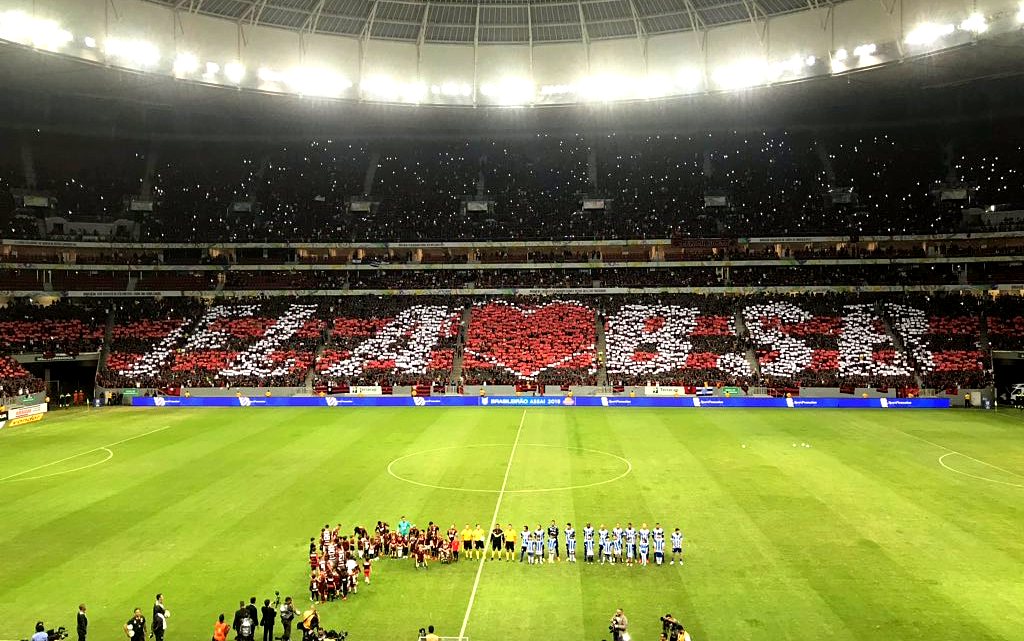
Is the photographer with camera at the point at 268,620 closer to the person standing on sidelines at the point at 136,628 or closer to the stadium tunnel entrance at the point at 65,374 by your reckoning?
the person standing on sidelines at the point at 136,628

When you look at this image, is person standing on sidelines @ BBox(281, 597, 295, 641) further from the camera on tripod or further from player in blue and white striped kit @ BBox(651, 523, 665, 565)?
player in blue and white striped kit @ BBox(651, 523, 665, 565)

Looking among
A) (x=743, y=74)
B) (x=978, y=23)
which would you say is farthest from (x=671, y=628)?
(x=743, y=74)

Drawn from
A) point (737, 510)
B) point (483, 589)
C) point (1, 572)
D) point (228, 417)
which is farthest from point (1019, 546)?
point (228, 417)

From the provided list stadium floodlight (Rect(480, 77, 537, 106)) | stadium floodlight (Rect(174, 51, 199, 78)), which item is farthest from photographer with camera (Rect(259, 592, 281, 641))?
stadium floodlight (Rect(480, 77, 537, 106))

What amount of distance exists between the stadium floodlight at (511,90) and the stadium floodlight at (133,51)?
23.4 m

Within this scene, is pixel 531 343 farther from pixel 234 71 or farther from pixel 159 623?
pixel 159 623

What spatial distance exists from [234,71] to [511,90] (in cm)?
2055

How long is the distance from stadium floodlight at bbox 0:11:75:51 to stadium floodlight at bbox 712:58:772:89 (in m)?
43.4

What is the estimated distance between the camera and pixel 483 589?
715 inches

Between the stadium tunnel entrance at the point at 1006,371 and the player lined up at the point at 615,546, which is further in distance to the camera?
the stadium tunnel entrance at the point at 1006,371

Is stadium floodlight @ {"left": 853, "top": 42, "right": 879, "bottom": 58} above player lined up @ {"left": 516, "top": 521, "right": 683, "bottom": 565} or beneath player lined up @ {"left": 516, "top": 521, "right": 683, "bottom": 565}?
above

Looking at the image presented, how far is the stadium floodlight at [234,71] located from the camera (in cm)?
5050

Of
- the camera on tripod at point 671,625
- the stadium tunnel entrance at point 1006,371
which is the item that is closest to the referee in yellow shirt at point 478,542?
the camera on tripod at point 671,625

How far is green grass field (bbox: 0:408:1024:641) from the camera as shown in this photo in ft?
54.3
